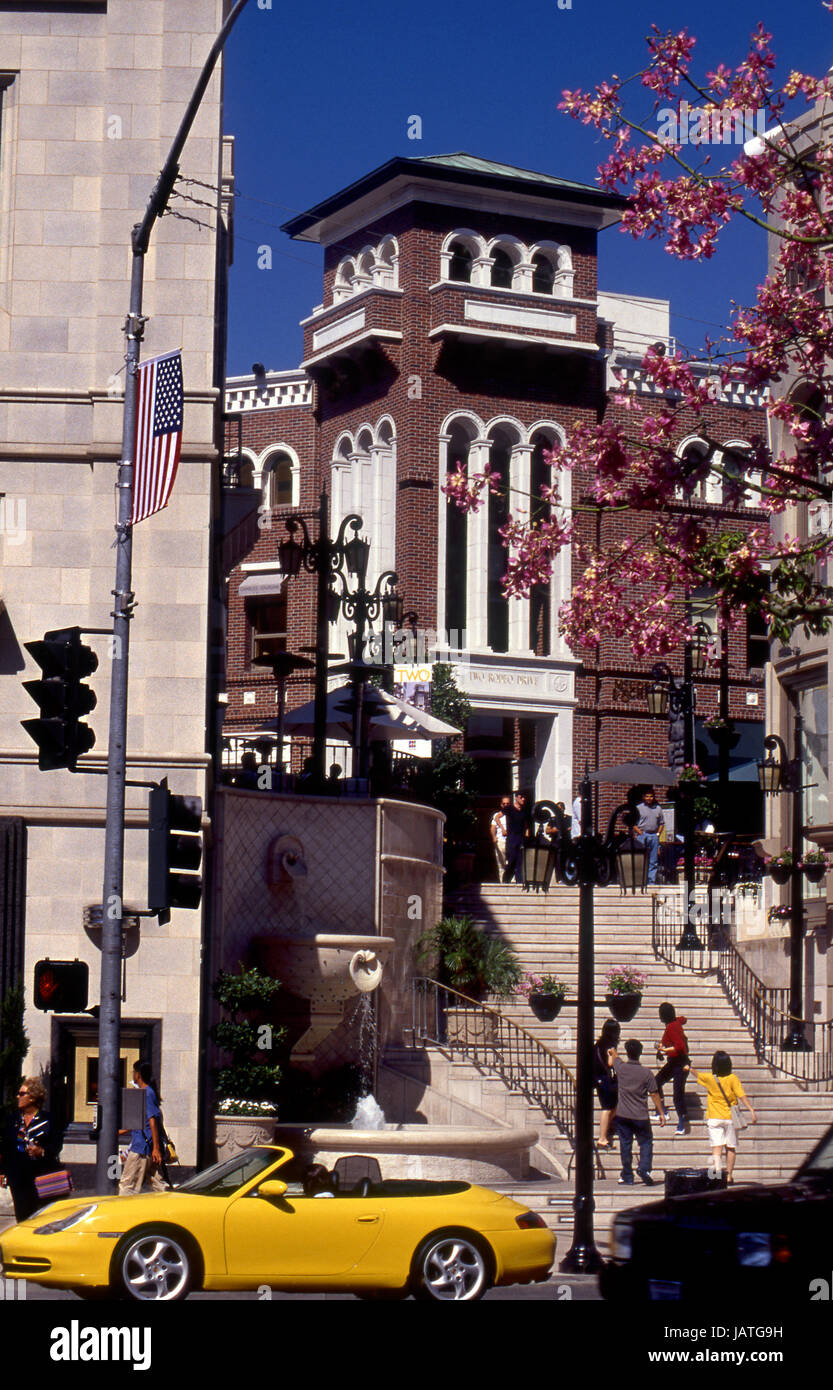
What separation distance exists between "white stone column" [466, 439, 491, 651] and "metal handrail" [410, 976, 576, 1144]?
54.3ft

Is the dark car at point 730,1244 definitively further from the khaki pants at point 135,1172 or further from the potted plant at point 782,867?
the potted plant at point 782,867

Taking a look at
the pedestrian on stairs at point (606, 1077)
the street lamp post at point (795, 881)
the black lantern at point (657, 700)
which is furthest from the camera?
the black lantern at point (657, 700)

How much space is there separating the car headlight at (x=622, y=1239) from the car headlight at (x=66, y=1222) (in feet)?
13.2

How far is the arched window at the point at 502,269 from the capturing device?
44.6 meters

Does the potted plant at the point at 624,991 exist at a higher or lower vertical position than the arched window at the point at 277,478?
lower

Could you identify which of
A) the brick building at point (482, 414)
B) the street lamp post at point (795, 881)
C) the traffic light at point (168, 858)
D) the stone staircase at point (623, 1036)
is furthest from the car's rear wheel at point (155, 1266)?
the brick building at point (482, 414)

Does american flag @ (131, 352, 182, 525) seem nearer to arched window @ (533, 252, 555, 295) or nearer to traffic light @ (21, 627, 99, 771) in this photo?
traffic light @ (21, 627, 99, 771)

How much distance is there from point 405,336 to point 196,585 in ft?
76.0

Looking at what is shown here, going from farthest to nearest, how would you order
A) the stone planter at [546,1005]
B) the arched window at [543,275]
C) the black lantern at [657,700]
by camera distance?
the arched window at [543,275], the black lantern at [657,700], the stone planter at [546,1005]

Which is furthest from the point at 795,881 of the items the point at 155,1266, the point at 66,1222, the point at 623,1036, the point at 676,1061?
the point at 66,1222

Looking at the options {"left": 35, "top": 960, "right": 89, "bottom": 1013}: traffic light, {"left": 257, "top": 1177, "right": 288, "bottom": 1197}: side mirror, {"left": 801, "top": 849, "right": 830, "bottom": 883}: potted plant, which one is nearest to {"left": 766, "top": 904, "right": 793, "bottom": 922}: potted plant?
{"left": 801, "top": 849, "right": 830, "bottom": 883}: potted plant

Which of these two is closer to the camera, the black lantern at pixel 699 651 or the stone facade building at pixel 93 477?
the stone facade building at pixel 93 477

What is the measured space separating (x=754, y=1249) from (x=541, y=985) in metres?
15.9

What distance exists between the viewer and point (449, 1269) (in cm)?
1409
